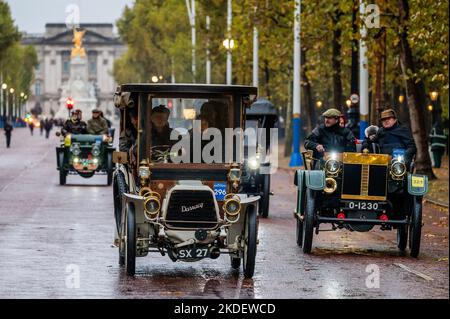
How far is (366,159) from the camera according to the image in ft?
60.5

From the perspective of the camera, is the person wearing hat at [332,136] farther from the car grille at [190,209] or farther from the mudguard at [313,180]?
the car grille at [190,209]

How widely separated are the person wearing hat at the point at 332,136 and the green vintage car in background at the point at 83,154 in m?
15.7

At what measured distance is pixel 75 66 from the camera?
146 metres

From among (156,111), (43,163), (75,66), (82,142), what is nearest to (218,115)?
(156,111)


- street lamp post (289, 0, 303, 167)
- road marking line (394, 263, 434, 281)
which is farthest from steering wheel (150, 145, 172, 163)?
street lamp post (289, 0, 303, 167)

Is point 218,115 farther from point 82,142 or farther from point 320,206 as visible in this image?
point 82,142

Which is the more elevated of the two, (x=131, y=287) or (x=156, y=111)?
(x=156, y=111)

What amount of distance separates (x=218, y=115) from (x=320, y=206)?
10.4 feet

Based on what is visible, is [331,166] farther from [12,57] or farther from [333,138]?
[12,57]

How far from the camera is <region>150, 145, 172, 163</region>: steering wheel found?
1600 centimetres

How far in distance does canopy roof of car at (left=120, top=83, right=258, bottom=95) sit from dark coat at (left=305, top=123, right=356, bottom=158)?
12.2ft

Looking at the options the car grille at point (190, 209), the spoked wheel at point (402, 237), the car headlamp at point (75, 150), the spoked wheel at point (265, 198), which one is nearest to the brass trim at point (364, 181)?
the spoked wheel at point (402, 237)

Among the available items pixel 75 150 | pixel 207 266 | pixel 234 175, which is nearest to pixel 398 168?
pixel 207 266

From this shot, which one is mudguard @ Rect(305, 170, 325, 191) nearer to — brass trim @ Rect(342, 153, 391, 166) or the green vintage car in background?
brass trim @ Rect(342, 153, 391, 166)
